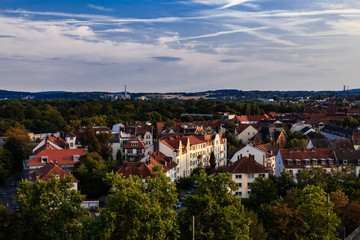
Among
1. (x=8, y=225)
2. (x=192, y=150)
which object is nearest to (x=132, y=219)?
(x=8, y=225)

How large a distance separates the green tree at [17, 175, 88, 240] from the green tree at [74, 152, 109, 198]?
787 inches

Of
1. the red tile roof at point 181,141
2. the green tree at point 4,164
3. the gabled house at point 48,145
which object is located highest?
the red tile roof at point 181,141

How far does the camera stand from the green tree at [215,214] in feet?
70.2

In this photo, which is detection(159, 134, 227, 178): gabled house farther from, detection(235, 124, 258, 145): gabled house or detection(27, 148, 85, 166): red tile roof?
detection(235, 124, 258, 145): gabled house

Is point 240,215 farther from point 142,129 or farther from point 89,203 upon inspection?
point 142,129

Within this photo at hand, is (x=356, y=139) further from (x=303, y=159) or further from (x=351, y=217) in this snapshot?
(x=351, y=217)

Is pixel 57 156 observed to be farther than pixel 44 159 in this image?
Yes

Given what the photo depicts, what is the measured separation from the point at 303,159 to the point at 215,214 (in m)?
27.3

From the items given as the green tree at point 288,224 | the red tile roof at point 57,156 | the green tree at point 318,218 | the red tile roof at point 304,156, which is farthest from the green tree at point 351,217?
the red tile roof at point 57,156

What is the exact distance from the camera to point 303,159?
4569 cm

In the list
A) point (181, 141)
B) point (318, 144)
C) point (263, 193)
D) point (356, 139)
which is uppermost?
point (181, 141)

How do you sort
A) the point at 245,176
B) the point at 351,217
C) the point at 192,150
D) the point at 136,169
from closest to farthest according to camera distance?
the point at 351,217 < the point at 136,169 < the point at 245,176 < the point at 192,150

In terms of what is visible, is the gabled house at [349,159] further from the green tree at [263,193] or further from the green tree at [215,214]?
the green tree at [215,214]

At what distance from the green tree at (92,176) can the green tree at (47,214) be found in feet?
65.6
